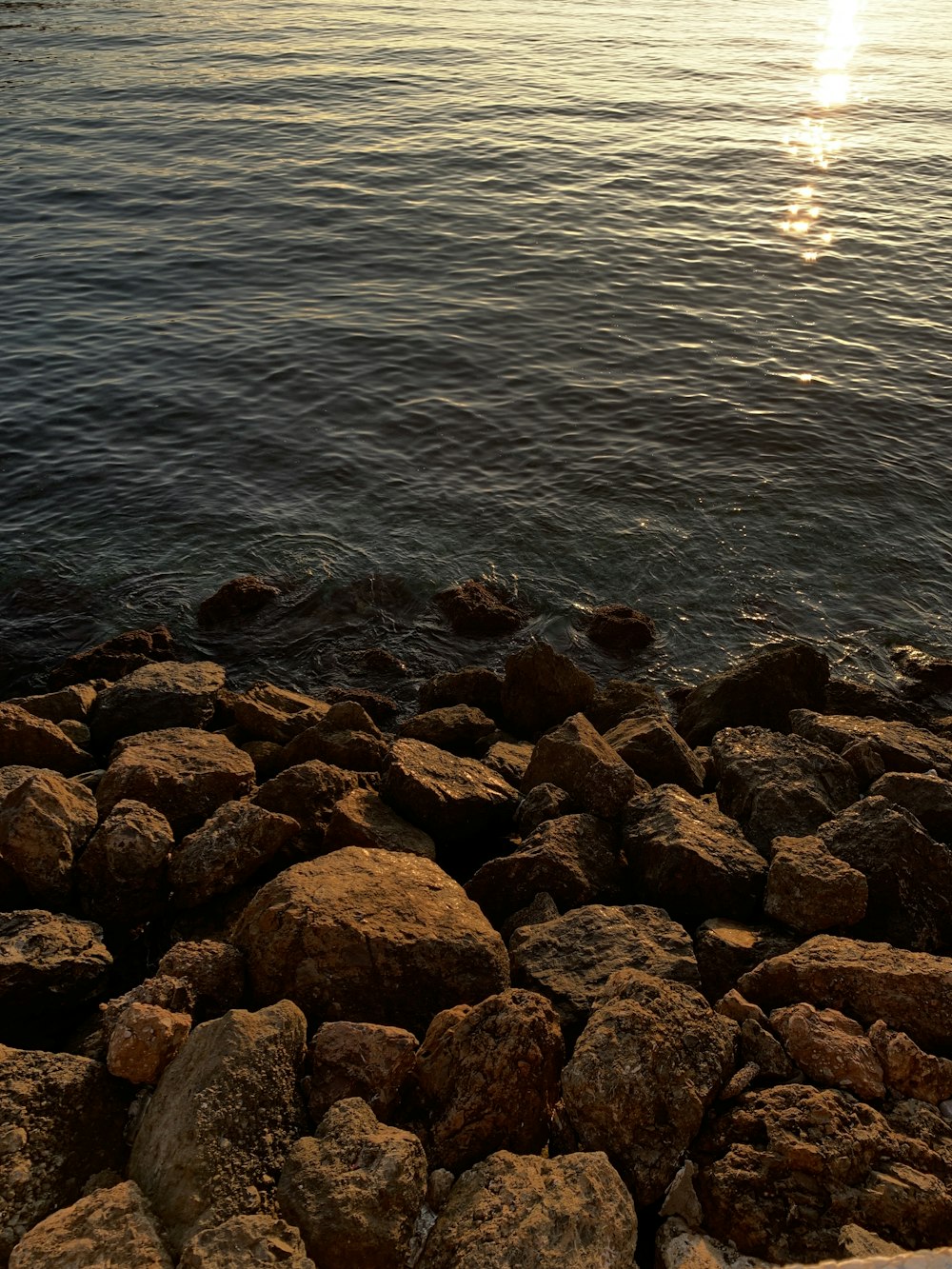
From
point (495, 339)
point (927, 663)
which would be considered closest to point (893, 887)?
point (927, 663)

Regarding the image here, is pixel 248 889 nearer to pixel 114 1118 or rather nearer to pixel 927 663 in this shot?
pixel 114 1118

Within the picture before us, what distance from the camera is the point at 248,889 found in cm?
764

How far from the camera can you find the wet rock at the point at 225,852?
744 centimetres

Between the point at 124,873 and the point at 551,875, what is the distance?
297 cm

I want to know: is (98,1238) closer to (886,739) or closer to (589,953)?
(589,953)

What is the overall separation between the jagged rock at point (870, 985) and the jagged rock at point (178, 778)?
4.32 meters

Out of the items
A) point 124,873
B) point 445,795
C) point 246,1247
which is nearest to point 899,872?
point 445,795

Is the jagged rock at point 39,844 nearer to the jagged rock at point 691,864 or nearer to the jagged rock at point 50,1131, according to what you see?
the jagged rock at point 50,1131

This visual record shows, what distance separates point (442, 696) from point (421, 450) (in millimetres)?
6753

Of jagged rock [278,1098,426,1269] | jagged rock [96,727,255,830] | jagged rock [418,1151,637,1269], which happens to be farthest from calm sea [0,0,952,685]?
jagged rock [418,1151,637,1269]

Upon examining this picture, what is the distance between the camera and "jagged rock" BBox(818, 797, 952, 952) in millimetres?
7227

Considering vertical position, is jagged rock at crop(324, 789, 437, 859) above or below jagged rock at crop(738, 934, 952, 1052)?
below

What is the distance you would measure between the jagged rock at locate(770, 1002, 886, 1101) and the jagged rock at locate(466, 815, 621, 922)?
6.62 feet

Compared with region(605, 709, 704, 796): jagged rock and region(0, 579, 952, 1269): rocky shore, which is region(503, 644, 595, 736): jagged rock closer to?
region(0, 579, 952, 1269): rocky shore
